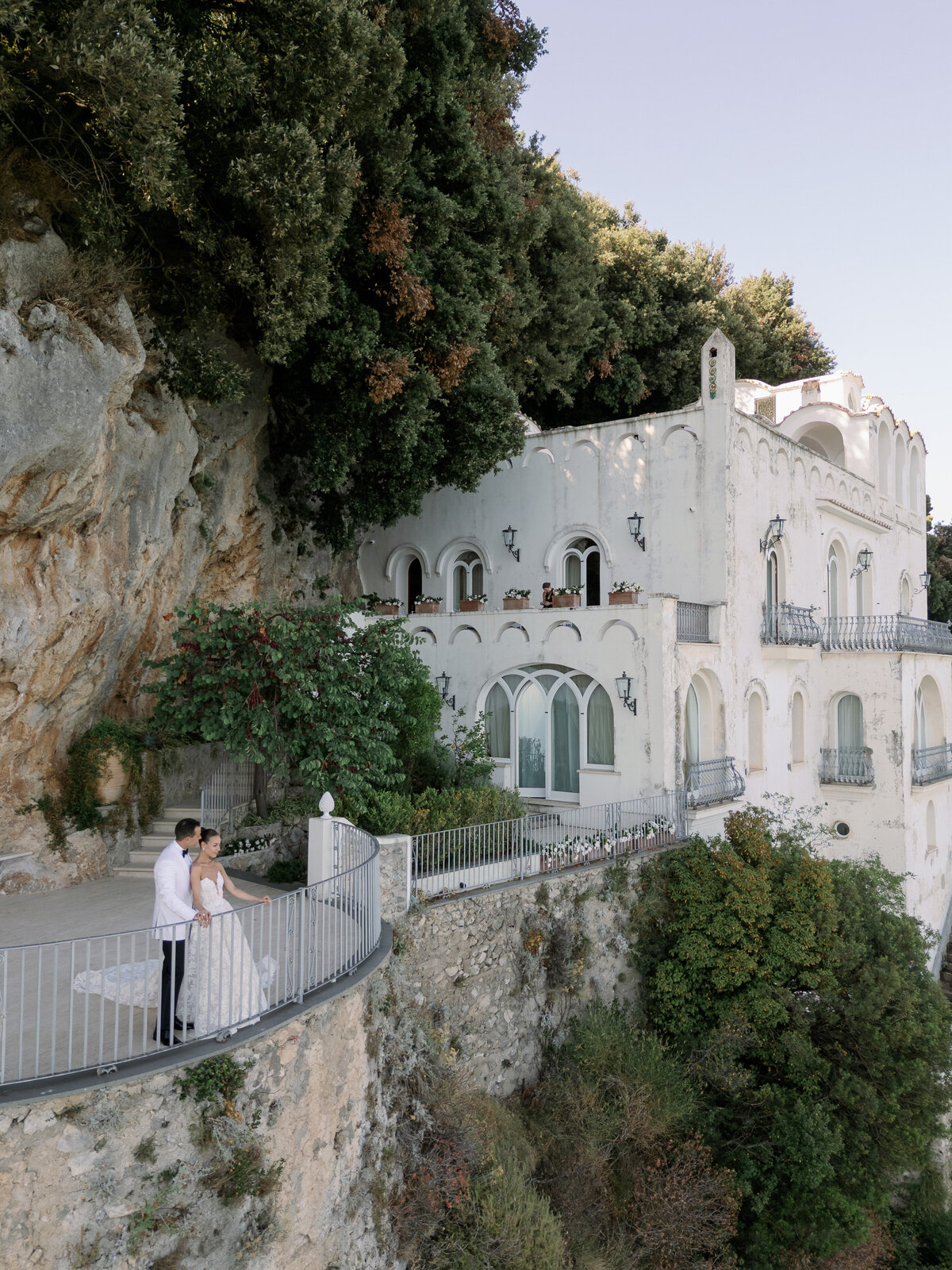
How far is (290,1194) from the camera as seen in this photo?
771 centimetres

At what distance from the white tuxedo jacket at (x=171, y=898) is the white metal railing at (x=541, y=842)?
15.3 ft

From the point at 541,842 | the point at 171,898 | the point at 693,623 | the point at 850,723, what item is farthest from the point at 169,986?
the point at 850,723

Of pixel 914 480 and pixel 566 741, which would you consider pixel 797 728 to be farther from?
pixel 914 480

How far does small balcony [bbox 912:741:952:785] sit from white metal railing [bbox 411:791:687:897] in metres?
7.84

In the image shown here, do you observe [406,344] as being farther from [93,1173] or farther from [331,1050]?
[93,1173]

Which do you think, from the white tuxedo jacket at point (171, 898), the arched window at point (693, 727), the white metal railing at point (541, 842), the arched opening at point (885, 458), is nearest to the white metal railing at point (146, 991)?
the white tuxedo jacket at point (171, 898)

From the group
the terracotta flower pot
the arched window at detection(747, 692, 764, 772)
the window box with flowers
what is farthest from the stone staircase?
the arched window at detection(747, 692, 764, 772)

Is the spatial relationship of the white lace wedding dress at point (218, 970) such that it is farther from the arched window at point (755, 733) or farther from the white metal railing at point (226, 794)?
the arched window at point (755, 733)

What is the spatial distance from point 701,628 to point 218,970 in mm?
12156

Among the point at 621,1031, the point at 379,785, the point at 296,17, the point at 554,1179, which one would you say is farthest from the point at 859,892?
the point at 296,17

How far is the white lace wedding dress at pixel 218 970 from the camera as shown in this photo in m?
7.12

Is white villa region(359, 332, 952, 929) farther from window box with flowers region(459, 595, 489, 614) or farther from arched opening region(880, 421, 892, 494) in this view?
arched opening region(880, 421, 892, 494)

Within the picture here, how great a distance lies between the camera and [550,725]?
56.7 ft

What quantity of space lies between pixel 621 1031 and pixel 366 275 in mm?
12848
